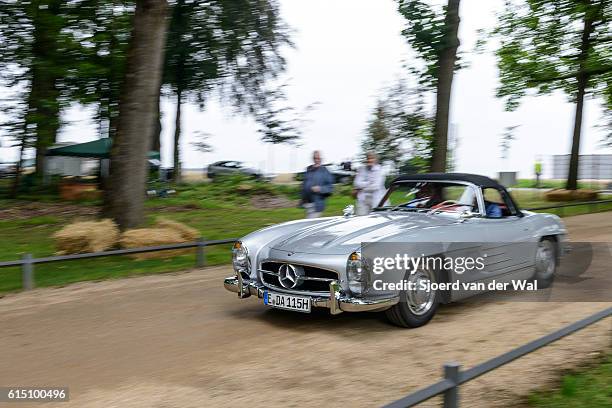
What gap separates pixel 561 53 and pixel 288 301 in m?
24.2

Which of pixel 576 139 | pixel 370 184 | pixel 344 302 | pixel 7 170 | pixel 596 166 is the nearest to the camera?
pixel 344 302

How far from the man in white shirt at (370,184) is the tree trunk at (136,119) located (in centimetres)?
395

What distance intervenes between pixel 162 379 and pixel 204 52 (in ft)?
80.8

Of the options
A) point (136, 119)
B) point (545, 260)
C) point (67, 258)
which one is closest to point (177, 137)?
point (136, 119)

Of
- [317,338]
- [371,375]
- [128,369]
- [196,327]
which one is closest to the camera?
[371,375]

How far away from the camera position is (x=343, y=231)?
677 centimetres

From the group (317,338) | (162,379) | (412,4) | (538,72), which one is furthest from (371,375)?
(538,72)

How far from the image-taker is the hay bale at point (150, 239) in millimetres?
10938

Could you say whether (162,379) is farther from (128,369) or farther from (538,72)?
(538,72)

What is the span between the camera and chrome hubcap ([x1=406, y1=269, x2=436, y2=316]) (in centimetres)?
628

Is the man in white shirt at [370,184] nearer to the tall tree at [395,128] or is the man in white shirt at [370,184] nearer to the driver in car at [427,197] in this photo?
the driver in car at [427,197]

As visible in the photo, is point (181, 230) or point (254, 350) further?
point (181, 230)

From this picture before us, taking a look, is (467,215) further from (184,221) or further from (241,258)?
(184,221)

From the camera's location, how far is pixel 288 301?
20.5 ft
